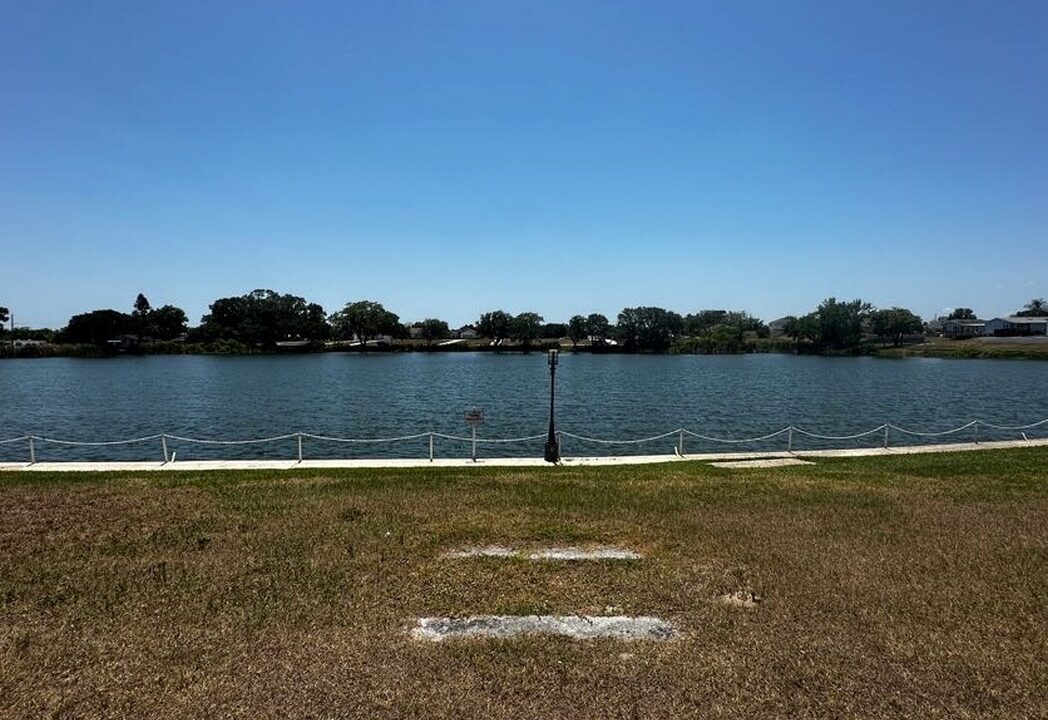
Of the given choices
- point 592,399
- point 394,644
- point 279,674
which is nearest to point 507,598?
→ point 394,644

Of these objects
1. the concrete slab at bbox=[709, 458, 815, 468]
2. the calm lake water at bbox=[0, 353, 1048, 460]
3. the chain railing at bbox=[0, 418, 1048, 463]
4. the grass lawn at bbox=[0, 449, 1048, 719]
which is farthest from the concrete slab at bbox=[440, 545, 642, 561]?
the calm lake water at bbox=[0, 353, 1048, 460]

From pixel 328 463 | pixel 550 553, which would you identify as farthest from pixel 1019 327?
pixel 550 553

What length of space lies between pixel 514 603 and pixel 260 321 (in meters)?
190

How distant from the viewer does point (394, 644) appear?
638cm

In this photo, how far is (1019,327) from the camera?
590ft

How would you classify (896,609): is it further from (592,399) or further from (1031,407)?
(1031,407)

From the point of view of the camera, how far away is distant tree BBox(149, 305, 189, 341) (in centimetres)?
A: 18450

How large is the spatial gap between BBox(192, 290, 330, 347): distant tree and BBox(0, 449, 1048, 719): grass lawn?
585 feet

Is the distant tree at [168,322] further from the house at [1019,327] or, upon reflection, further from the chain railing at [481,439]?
the house at [1019,327]

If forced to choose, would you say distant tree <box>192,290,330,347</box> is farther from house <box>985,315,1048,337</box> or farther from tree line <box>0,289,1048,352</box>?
house <box>985,315,1048,337</box>

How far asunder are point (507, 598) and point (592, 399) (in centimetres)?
4658

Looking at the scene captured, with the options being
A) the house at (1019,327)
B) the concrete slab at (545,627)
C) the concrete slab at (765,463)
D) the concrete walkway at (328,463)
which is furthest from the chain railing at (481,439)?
the house at (1019,327)

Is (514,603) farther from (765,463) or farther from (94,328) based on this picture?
(94,328)

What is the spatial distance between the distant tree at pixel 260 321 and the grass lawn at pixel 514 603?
17828cm
